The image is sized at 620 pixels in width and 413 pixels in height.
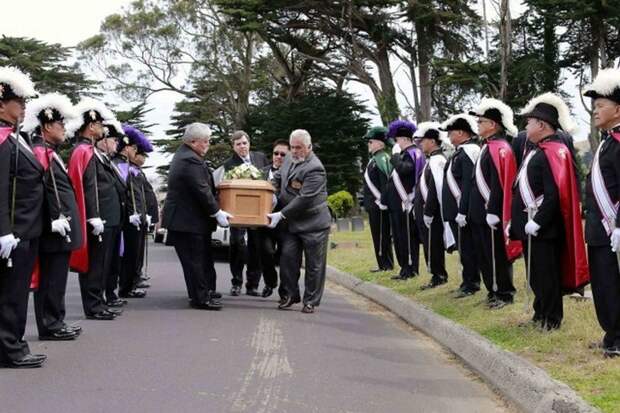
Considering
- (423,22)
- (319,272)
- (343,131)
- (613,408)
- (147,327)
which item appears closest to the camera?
(613,408)

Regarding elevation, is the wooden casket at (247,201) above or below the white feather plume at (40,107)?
below

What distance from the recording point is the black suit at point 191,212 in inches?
399

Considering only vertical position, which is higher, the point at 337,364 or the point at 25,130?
the point at 25,130

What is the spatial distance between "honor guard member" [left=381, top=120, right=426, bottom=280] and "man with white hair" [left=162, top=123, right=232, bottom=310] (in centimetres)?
357

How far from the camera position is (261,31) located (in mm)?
34562

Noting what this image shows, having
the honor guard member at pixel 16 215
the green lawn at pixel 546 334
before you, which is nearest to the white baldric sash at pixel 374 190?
the green lawn at pixel 546 334

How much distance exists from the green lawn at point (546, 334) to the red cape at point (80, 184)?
4.06 meters

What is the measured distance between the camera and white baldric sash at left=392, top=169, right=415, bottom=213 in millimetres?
12891

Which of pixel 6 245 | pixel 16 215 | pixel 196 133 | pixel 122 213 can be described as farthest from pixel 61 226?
pixel 122 213

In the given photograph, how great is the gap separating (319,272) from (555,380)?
16.1 ft

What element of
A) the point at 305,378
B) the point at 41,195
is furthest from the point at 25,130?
the point at 305,378

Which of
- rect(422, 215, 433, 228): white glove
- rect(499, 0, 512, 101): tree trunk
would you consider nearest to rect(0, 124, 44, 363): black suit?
rect(422, 215, 433, 228): white glove

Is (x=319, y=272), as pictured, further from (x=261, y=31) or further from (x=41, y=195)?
(x=261, y=31)

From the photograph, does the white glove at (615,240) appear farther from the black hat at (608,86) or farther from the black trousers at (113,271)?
the black trousers at (113,271)
